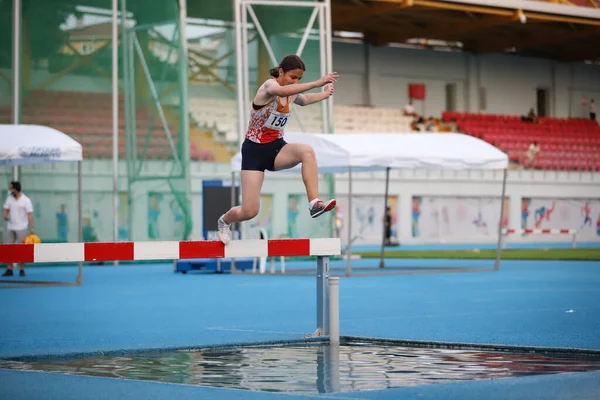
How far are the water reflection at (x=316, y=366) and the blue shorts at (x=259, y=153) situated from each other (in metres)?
1.52

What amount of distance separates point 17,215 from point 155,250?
43.8 ft

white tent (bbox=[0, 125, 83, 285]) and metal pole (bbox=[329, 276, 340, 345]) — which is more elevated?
white tent (bbox=[0, 125, 83, 285])

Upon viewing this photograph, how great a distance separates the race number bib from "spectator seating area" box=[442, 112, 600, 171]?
40.2 metres

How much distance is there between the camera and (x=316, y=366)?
25.2ft

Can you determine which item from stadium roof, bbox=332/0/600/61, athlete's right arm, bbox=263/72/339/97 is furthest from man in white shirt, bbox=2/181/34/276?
stadium roof, bbox=332/0/600/61

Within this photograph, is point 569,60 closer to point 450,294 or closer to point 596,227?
point 596,227

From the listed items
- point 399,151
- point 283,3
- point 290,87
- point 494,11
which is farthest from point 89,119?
point 494,11

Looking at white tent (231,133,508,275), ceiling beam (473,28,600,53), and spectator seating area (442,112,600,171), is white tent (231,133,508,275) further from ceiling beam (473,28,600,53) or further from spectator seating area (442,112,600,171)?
ceiling beam (473,28,600,53)

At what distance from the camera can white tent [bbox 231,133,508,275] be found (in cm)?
1934

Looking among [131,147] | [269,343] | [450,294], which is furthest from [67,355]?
[131,147]

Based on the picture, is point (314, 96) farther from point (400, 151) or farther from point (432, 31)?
point (432, 31)

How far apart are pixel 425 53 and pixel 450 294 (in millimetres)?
37538

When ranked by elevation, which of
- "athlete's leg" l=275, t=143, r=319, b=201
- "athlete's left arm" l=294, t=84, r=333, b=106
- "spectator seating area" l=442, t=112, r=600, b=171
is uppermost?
"spectator seating area" l=442, t=112, r=600, b=171

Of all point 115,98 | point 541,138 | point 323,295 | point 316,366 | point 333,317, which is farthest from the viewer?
point 541,138
